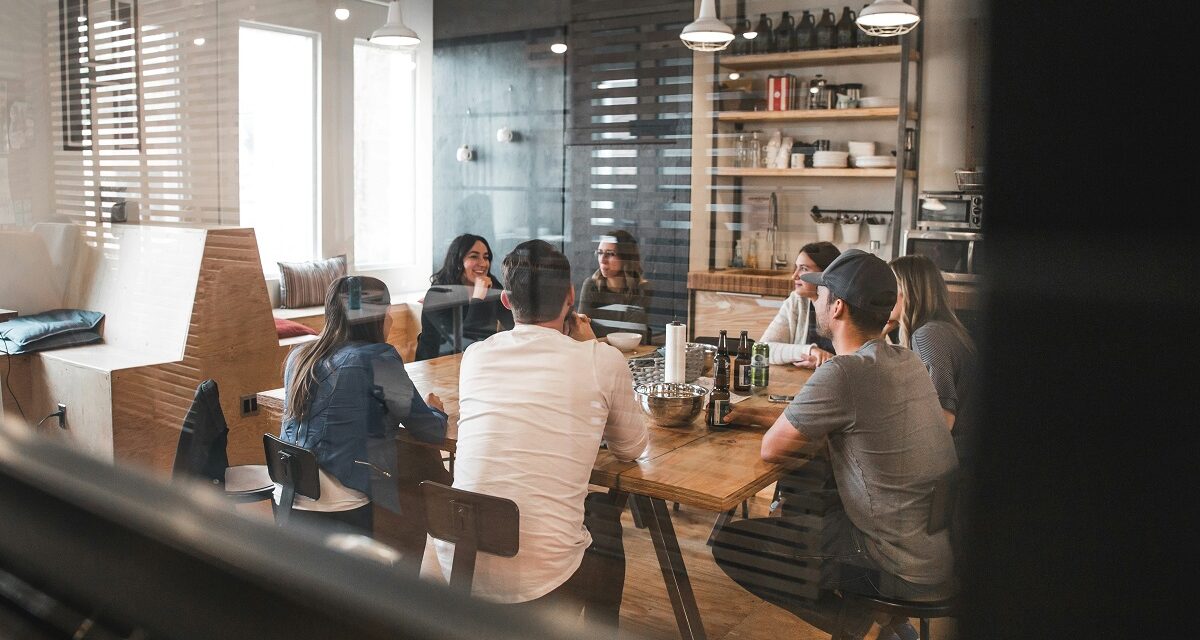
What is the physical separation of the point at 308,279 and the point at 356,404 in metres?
0.15

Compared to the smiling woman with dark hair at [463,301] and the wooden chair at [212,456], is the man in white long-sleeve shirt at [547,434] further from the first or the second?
the wooden chair at [212,456]

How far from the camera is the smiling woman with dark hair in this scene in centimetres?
83

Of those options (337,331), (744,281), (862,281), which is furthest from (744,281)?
(337,331)

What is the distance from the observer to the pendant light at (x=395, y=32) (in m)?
0.85

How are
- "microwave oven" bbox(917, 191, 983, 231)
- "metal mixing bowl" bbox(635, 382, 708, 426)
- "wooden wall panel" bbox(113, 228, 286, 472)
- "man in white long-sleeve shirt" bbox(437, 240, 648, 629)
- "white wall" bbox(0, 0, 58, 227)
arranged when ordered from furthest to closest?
"white wall" bbox(0, 0, 58, 227) < "wooden wall panel" bbox(113, 228, 286, 472) < "metal mixing bowl" bbox(635, 382, 708, 426) < "man in white long-sleeve shirt" bbox(437, 240, 648, 629) < "microwave oven" bbox(917, 191, 983, 231)

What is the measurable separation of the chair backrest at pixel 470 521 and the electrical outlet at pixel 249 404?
0.26 meters

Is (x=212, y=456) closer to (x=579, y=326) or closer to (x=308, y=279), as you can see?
(x=308, y=279)

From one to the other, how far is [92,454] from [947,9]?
91cm

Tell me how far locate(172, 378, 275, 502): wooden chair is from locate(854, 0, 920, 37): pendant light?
653 millimetres

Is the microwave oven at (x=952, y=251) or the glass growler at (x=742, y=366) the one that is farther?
the glass growler at (x=742, y=366)

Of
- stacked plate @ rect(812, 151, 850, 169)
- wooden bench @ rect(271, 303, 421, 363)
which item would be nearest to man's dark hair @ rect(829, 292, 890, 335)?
stacked plate @ rect(812, 151, 850, 169)

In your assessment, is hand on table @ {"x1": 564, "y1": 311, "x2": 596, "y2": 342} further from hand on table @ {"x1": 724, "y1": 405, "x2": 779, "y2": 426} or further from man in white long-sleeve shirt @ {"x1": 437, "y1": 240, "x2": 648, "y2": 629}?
hand on table @ {"x1": 724, "y1": 405, "x2": 779, "y2": 426}

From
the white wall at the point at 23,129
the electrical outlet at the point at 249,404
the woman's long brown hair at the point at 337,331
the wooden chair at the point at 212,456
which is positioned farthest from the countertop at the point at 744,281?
the white wall at the point at 23,129

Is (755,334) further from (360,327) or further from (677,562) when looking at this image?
(360,327)
